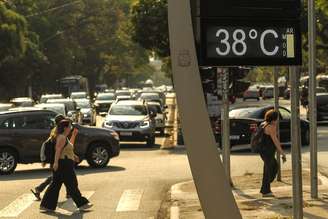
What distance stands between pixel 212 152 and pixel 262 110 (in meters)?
17.1

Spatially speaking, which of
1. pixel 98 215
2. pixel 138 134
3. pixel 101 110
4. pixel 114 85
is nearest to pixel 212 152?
pixel 98 215

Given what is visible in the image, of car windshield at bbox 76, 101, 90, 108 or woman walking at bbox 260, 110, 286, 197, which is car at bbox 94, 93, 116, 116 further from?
woman walking at bbox 260, 110, 286, 197

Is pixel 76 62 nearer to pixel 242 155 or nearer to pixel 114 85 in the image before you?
pixel 114 85

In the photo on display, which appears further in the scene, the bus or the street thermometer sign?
the bus

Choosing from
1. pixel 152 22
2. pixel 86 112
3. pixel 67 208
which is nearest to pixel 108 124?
pixel 86 112

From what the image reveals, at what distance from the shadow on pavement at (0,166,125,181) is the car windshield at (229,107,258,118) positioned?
543 cm

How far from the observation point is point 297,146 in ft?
26.6

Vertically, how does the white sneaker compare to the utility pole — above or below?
below

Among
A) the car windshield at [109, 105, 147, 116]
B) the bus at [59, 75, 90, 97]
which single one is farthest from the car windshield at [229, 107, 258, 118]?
the bus at [59, 75, 90, 97]

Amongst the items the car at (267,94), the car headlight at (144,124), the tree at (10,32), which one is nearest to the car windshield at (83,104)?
the tree at (10,32)

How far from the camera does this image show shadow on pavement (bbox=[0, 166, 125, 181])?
Answer: 17403 millimetres

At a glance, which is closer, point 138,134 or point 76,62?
point 138,134

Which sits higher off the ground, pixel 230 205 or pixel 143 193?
pixel 230 205

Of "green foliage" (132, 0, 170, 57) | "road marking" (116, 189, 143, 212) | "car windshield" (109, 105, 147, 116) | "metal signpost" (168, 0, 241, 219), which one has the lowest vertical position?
"road marking" (116, 189, 143, 212)
